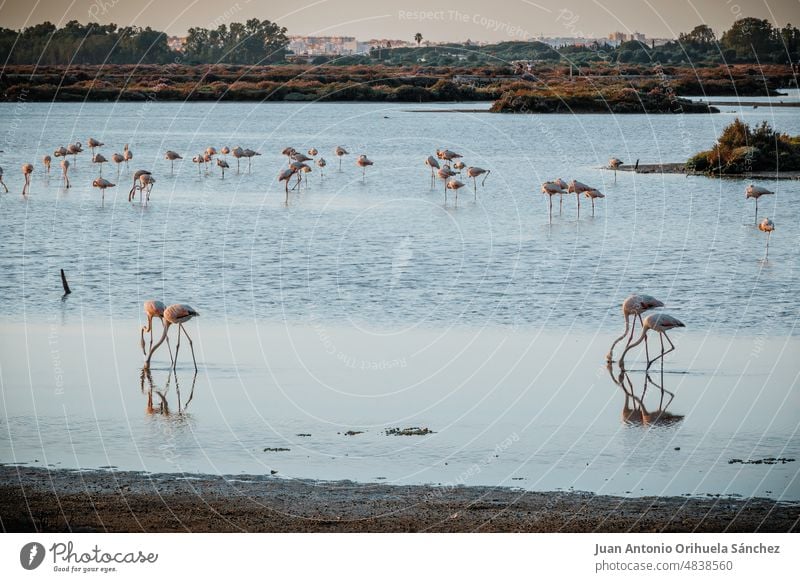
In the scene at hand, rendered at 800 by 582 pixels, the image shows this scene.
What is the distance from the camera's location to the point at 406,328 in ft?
64.0

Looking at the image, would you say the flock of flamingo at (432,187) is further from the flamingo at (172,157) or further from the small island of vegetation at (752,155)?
the small island of vegetation at (752,155)

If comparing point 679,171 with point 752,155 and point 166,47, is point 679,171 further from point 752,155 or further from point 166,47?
point 166,47

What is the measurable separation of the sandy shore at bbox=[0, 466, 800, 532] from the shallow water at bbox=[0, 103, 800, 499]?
1.68ft


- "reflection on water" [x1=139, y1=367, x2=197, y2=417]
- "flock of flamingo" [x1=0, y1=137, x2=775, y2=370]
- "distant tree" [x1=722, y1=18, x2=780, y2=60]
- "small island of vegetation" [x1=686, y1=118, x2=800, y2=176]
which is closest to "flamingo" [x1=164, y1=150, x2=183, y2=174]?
"flock of flamingo" [x1=0, y1=137, x2=775, y2=370]

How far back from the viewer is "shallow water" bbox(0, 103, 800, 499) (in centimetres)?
1302

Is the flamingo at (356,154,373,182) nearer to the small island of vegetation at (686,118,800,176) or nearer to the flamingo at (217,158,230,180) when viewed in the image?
the flamingo at (217,158,230,180)

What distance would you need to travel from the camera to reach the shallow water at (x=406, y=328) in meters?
13.0

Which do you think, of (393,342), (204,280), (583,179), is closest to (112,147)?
(583,179)

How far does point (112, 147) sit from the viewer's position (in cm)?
5853

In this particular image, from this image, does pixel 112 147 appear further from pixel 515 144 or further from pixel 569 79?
pixel 569 79

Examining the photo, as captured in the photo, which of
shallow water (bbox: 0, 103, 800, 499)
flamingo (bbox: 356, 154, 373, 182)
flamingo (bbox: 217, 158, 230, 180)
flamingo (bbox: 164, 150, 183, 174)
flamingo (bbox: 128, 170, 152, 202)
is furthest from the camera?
flamingo (bbox: 164, 150, 183, 174)

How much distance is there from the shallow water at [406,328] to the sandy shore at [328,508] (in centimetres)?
51

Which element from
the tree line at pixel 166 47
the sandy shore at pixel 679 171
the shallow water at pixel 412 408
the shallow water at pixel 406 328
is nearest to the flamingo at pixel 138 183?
the shallow water at pixel 406 328

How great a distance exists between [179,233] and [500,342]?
14059 mm
